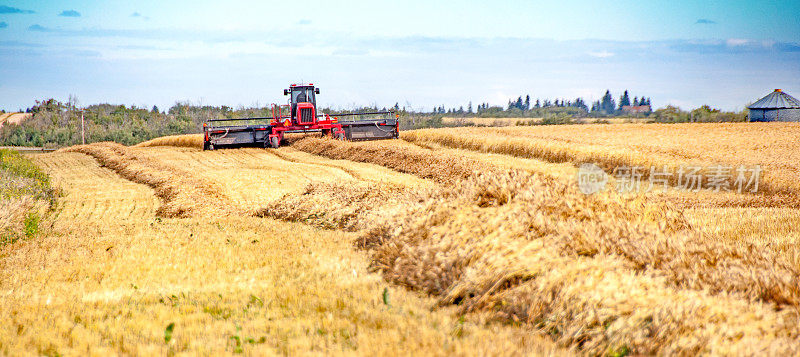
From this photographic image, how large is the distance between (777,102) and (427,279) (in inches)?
2101

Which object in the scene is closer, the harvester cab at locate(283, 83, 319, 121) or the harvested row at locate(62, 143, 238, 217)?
the harvested row at locate(62, 143, 238, 217)

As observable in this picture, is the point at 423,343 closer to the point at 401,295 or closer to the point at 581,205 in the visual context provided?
the point at 401,295

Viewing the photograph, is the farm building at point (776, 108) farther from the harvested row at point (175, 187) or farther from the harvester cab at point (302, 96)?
the harvested row at point (175, 187)

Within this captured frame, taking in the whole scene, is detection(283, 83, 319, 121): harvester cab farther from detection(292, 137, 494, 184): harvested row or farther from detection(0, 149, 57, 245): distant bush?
detection(0, 149, 57, 245): distant bush

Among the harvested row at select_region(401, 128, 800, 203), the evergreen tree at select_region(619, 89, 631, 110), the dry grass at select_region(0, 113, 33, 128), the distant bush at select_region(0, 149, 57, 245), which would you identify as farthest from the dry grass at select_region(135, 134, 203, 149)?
the evergreen tree at select_region(619, 89, 631, 110)

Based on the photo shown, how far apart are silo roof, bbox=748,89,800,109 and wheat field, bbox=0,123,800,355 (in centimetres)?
4427

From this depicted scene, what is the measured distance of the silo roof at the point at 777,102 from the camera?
162 ft

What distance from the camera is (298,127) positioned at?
109 ft

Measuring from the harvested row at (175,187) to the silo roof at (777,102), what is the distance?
46.9 m

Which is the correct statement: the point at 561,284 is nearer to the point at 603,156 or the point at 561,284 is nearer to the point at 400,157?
the point at 603,156

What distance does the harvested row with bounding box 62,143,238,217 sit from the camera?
13951mm

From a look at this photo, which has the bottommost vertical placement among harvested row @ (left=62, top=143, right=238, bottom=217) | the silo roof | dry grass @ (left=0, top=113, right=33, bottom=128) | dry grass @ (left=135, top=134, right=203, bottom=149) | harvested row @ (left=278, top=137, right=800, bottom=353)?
harvested row @ (left=62, top=143, right=238, bottom=217)

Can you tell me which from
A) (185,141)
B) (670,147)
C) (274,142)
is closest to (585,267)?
(670,147)

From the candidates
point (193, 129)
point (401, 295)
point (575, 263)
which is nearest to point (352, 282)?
point (401, 295)
